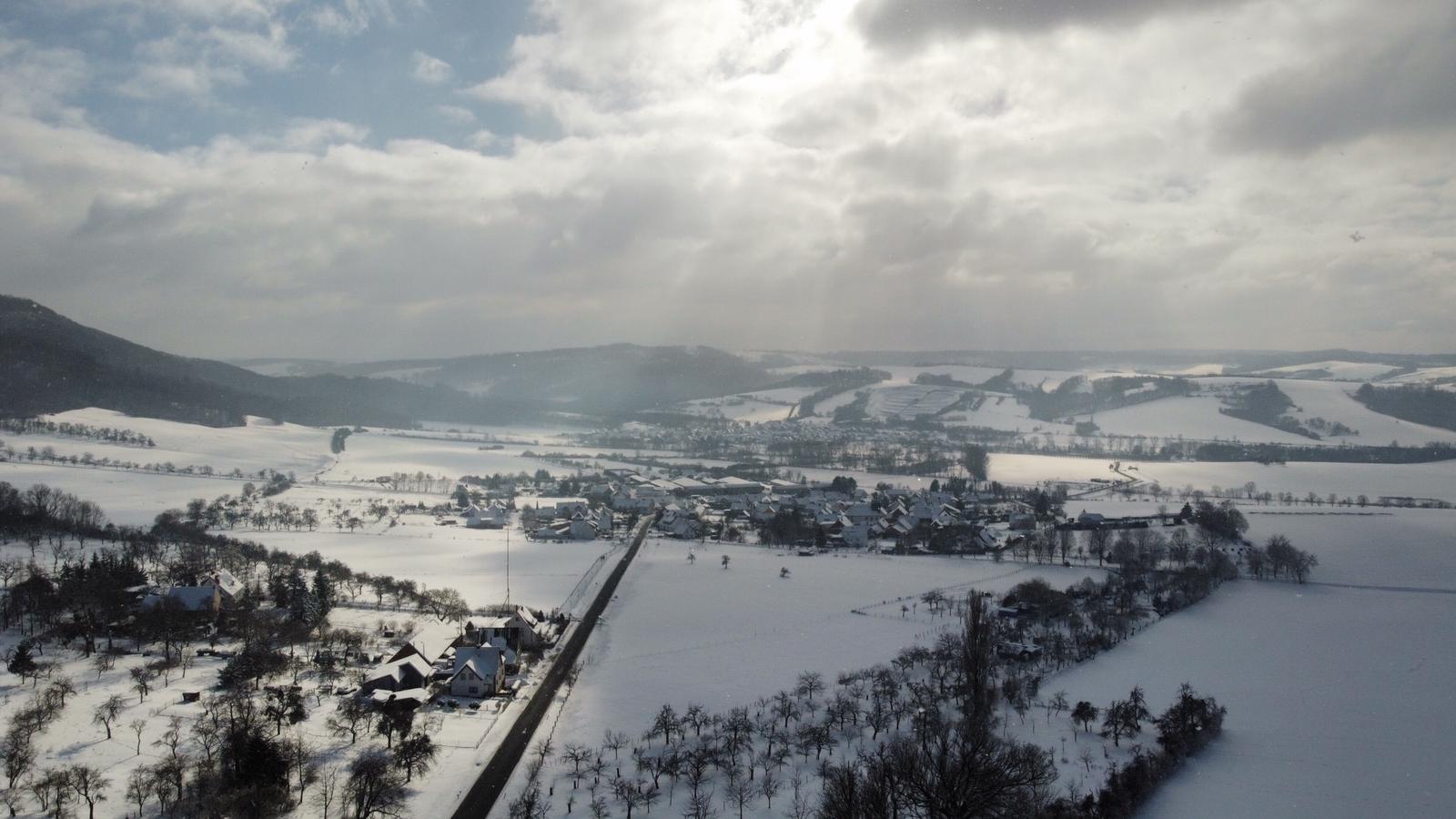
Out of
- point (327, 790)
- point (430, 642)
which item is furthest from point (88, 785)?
point (430, 642)

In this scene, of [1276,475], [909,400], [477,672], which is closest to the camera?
[477,672]

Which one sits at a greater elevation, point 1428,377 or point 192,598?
point 1428,377

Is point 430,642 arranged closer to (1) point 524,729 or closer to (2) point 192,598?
A: (2) point 192,598

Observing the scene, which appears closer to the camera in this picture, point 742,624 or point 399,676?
point 399,676

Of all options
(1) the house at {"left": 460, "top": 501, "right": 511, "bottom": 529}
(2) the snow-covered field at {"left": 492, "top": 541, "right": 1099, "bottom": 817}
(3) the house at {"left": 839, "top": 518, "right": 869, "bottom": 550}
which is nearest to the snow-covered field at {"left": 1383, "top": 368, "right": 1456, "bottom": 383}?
(3) the house at {"left": 839, "top": 518, "right": 869, "bottom": 550}

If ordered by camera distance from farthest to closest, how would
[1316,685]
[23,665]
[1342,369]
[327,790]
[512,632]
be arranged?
1. [1342,369]
2. [512,632]
3. [1316,685]
4. [23,665]
5. [327,790]

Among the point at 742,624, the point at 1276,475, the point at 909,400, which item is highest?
the point at 909,400
